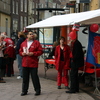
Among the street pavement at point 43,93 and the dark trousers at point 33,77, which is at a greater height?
the dark trousers at point 33,77

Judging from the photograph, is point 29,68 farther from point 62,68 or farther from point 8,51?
point 8,51

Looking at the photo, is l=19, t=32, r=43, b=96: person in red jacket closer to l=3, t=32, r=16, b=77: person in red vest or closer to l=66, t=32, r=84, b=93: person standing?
l=66, t=32, r=84, b=93: person standing

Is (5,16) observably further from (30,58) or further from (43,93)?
(30,58)

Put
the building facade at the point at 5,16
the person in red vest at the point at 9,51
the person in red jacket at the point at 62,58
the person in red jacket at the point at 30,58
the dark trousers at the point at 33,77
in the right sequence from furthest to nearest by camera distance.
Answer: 1. the building facade at the point at 5,16
2. the person in red vest at the point at 9,51
3. the person in red jacket at the point at 62,58
4. the dark trousers at the point at 33,77
5. the person in red jacket at the point at 30,58

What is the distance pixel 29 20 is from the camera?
66.0m

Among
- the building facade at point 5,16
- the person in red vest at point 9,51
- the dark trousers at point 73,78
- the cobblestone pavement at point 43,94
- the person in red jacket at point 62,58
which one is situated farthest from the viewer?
the building facade at point 5,16

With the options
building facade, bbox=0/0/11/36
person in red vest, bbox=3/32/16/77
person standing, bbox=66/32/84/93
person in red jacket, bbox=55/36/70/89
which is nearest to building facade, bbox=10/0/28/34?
building facade, bbox=0/0/11/36

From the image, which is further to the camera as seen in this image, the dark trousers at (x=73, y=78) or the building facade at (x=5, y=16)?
the building facade at (x=5, y=16)

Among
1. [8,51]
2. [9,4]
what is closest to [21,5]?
[9,4]

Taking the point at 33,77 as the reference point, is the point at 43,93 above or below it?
below

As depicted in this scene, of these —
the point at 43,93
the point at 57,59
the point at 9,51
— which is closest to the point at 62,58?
the point at 57,59

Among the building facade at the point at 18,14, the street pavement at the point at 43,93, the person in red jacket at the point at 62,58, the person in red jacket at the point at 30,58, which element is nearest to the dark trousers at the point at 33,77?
the person in red jacket at the point at 30,58

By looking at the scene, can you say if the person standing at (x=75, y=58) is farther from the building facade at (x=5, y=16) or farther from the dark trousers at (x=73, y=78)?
the building facade at (x=5, y=16)

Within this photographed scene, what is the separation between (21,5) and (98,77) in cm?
5076
